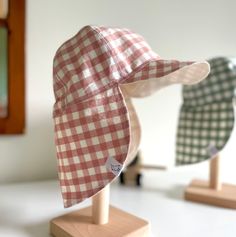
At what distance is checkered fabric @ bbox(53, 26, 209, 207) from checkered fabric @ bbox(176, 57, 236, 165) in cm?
25

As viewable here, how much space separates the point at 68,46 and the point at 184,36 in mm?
655

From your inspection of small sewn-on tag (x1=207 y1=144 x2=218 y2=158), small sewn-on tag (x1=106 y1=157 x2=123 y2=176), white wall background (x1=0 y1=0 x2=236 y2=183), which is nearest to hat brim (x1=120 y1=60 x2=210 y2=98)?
small sewn-on tag (x1=106 y1=157 x2=123 y2=176)

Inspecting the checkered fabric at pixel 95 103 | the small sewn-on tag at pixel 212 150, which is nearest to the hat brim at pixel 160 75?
the checkered fabric at pixel 95 103

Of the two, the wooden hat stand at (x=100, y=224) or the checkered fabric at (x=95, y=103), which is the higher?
the checkered fabric at (x=95, y=103)

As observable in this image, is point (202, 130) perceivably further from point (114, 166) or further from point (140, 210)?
point (114, 166)

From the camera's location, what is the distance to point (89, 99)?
17.6 inches

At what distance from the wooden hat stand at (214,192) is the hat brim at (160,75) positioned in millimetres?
277

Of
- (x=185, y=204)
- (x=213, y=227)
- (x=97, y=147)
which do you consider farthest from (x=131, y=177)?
(x=97, y=147)

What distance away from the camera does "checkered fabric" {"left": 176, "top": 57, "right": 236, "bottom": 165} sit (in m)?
0.70

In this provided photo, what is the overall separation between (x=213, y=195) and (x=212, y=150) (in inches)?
4.2

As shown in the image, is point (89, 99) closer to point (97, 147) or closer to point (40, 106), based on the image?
point (97, 147)

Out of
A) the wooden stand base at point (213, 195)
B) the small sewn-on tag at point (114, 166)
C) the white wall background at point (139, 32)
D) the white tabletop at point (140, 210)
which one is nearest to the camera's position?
the small sewn-on tag at point (114, 166)

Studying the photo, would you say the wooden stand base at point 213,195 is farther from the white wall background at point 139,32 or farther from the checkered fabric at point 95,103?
the checkered fabric at point 95,103

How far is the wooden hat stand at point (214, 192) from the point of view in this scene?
0.69m
